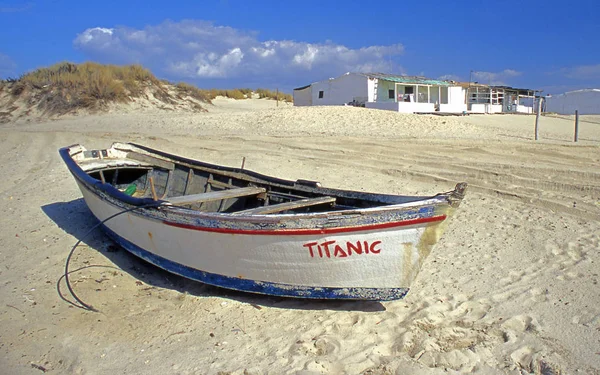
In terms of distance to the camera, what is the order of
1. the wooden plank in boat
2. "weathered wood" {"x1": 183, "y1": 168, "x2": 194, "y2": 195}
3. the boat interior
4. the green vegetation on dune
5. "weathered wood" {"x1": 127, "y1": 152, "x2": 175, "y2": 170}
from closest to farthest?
the boat interior, the wooden plank in boat, "weathered wood" {"x1": 183, "y1": 168, "x2": 194, "y2": 195}, "weathered wood" {"x1": 127, "y1": 152, "x2": 175, "y2": 170}, the green vegetation on dune

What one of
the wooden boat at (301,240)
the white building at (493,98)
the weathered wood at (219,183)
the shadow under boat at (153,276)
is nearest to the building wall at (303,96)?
the white building at (493,98)

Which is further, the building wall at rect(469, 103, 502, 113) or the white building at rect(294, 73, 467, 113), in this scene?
the building wall at rect(469, 103, 502, 113)

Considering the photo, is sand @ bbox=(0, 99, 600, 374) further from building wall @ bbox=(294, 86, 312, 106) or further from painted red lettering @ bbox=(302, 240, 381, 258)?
building wall @ bbox=(294, 86, 312, 106)

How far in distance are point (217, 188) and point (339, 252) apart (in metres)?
3.31

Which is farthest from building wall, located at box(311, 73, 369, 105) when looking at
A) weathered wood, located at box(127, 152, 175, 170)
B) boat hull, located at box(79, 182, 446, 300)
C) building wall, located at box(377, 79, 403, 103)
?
boat hull, located at box(79, 182, 446, 300)

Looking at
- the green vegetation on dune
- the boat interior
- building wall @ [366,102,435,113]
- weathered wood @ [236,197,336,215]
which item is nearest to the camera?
weathered wood @ [236,197,336,215]

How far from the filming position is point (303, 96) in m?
38.0

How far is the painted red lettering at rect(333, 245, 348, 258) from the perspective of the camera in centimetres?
381

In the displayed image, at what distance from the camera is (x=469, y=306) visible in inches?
170

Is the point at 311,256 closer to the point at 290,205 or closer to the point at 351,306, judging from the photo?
the point at 351,306

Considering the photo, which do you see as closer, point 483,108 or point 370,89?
point 370,89

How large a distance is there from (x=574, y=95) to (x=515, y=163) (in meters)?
37.1

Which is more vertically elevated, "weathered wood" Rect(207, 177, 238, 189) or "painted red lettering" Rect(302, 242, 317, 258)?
"weathered wood" Rect(207, 177, 238, 189)

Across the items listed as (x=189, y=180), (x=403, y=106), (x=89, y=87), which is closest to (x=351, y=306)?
(x=189, y=180)
